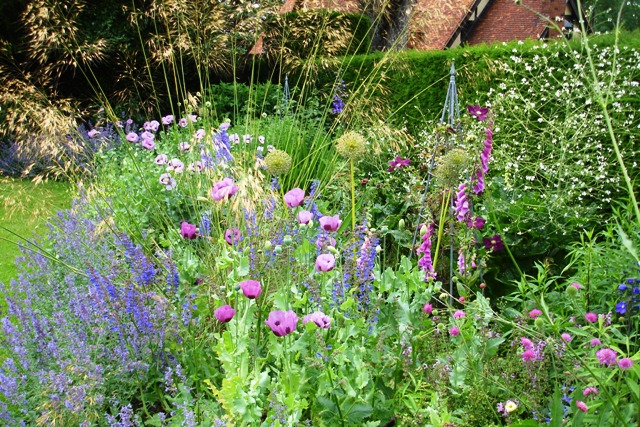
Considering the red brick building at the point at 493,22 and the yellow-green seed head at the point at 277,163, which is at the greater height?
the yellow-green seed head at the point at 277,163

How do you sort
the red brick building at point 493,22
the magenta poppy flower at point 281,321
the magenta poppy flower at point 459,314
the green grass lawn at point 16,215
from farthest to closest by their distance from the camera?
the red brick building at point 493,22, the green grass lawn at point 16,215, the magenta poppy flower at point 459,314, the magenta poppy flower at point 281,321

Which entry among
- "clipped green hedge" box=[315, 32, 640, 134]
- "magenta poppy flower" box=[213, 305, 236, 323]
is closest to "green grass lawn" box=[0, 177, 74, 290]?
"magenta poppy flower" box=[213, 305, 236, 323]

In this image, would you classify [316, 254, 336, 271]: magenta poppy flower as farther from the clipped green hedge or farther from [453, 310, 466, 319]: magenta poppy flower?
the clipped green hedge

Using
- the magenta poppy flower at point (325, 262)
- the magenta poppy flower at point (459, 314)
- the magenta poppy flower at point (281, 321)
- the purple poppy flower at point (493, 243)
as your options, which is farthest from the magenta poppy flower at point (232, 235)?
the purple poppy flower at point (493, 243)

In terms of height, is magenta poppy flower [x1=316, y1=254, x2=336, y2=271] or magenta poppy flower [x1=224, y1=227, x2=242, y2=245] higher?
magenta poppy flower [x1=316, y1=254, x2=336, y2=271]

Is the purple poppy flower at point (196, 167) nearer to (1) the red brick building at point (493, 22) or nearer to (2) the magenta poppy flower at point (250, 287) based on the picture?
(2) the magenta poppy flower at point (250, 287)

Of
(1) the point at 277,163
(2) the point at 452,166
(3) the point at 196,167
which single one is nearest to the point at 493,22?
(3) the point at 196,167

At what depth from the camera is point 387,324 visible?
2244mm

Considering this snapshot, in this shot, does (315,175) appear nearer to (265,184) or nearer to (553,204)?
(265,184)

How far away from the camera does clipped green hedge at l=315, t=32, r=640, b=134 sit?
6293 mm

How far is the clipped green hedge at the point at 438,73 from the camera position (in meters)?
6.29

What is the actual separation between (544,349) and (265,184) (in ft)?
6.65

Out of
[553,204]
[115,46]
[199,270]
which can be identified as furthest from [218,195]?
[115,46]

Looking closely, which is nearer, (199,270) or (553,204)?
(199,270)
